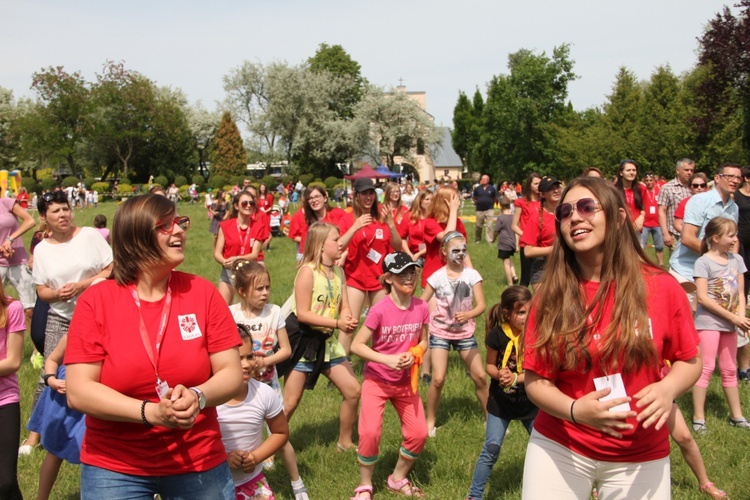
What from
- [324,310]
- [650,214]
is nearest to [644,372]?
[324,310]

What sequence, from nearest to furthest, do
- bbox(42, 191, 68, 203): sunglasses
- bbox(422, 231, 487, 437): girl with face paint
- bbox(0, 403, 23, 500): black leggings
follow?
bbox(0, 403, 23, 500): black leggings → bbox(42, 191, 68, 203): sunglasses → bbox(422, 231, 487, 437): girl with face paint

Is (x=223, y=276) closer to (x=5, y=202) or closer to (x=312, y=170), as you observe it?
(x=5, y=202)

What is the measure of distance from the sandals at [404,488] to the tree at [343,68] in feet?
213

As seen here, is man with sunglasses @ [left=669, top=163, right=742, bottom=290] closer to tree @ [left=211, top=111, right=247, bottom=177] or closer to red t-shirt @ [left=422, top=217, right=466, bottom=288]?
red t-shirt @ [left=422, top=217, right=466, bottom=288]

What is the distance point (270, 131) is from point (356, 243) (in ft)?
196

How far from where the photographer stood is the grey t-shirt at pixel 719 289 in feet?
19.6

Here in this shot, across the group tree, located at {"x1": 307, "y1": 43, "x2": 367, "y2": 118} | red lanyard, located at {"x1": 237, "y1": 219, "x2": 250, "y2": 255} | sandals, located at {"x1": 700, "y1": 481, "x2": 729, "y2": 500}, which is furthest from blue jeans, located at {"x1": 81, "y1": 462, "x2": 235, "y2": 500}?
tree, located at {"x1": 307, "y1": 43, "x2": 367, "y2": 118}

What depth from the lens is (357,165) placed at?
204 ft

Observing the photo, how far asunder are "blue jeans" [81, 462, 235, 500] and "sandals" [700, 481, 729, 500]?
349 cm

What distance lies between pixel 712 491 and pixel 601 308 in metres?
2.87

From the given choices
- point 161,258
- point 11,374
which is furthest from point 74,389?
point 11,374

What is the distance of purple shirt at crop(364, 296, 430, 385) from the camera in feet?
16.3

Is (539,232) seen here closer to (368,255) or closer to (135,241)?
(368,255)

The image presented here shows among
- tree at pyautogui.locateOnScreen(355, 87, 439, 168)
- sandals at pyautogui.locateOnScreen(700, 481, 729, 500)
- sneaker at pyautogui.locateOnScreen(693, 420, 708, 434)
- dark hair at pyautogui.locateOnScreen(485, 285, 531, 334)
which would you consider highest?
tree at pyautogui.locateOnScreen(355, 87, 439, 168)
